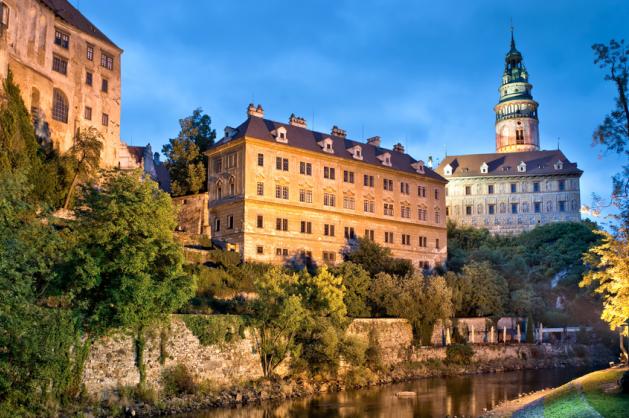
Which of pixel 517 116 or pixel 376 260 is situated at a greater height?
pixel 517 116

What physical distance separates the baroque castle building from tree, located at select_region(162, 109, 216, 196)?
139ft

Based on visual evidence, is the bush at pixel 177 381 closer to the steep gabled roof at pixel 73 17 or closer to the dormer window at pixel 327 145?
the dormer window at pixel 327 145

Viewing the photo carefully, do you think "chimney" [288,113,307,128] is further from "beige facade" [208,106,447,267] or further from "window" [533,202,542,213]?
"window" [533,202,542,213]

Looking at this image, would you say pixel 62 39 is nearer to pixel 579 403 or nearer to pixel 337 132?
pixel 337 132

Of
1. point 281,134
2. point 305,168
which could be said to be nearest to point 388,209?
point 305,168

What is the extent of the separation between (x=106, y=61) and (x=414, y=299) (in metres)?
31.0

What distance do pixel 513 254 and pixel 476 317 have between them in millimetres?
23039

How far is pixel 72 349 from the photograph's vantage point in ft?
80.3

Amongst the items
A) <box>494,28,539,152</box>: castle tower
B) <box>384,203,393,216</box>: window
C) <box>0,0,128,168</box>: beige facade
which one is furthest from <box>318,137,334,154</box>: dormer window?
<box>494,28,539,152</box>: castle tower

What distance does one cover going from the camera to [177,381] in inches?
1117

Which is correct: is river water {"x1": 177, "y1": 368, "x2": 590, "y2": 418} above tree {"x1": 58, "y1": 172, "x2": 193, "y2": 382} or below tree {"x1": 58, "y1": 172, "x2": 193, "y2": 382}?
below

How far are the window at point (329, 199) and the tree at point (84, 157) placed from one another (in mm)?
18255

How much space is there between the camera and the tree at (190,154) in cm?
5506

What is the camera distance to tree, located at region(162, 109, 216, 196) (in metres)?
55.1
